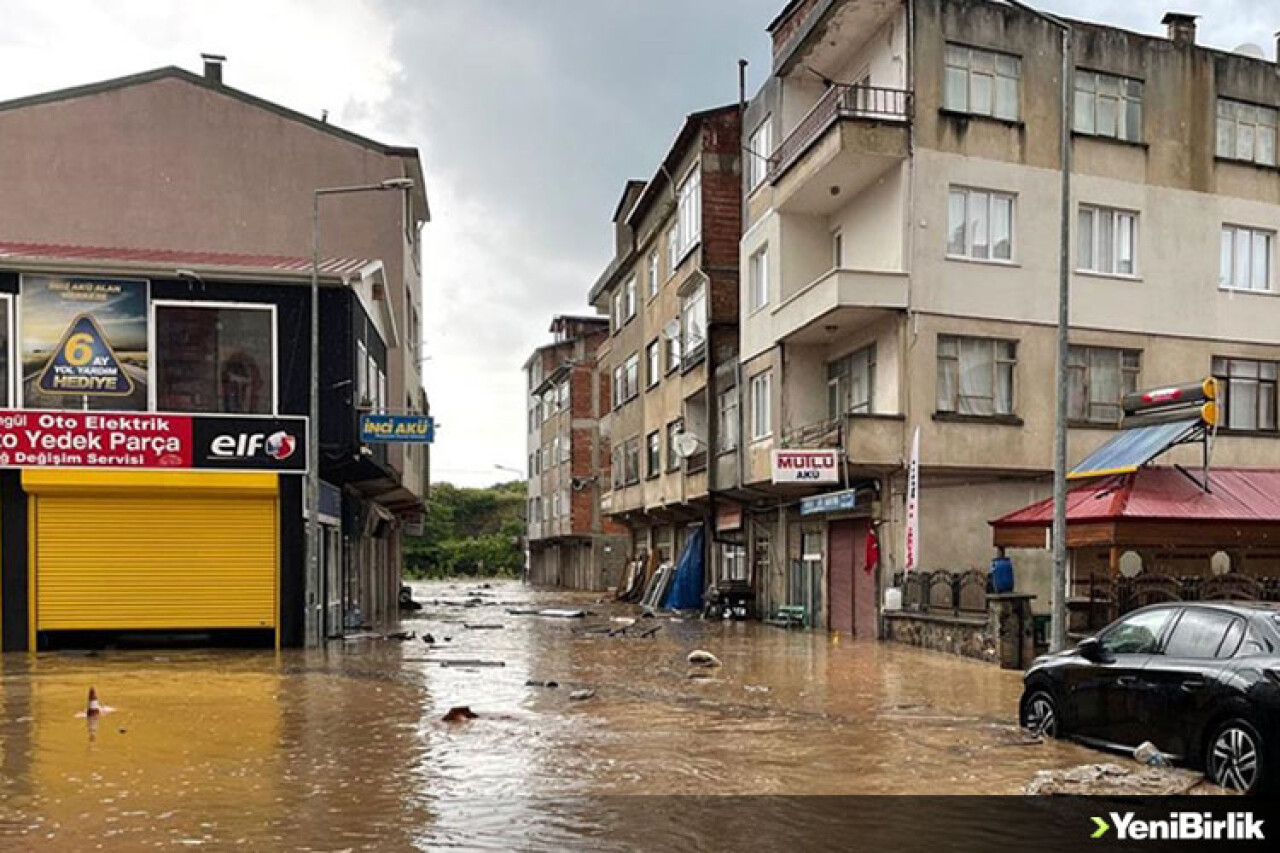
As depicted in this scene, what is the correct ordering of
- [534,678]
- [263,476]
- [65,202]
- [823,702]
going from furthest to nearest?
1. [65,202]
2. [263,476]
3. [534,678]
4. [823,702]

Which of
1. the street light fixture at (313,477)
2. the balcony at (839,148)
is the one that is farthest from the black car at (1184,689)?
the balcony at (839,148)

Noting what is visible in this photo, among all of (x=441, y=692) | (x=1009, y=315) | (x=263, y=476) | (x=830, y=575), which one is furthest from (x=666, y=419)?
(x=441, y=692)

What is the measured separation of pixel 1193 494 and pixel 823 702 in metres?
9.69

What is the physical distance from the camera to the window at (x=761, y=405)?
95.8ft

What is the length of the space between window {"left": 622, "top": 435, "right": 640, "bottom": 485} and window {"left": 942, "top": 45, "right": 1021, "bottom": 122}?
2237 centimetres

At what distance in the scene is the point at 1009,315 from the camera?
963 inches

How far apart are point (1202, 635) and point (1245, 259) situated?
20.7m

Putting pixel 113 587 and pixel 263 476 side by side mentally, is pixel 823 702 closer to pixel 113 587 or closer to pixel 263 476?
pixel 263 476

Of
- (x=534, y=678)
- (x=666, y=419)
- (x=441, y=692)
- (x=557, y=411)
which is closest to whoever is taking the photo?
(x=441, y=692)

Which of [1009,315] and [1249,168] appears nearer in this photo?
[1009,315]

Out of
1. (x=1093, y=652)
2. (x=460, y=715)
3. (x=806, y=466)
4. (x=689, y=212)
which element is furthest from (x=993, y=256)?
(x=460, y=715)

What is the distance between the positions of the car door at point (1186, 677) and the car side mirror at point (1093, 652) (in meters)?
0.55

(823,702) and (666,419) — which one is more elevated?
(666,419)

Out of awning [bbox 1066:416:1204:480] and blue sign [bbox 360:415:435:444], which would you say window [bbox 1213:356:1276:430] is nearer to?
awning [bbox 1066:416:1204:480]
